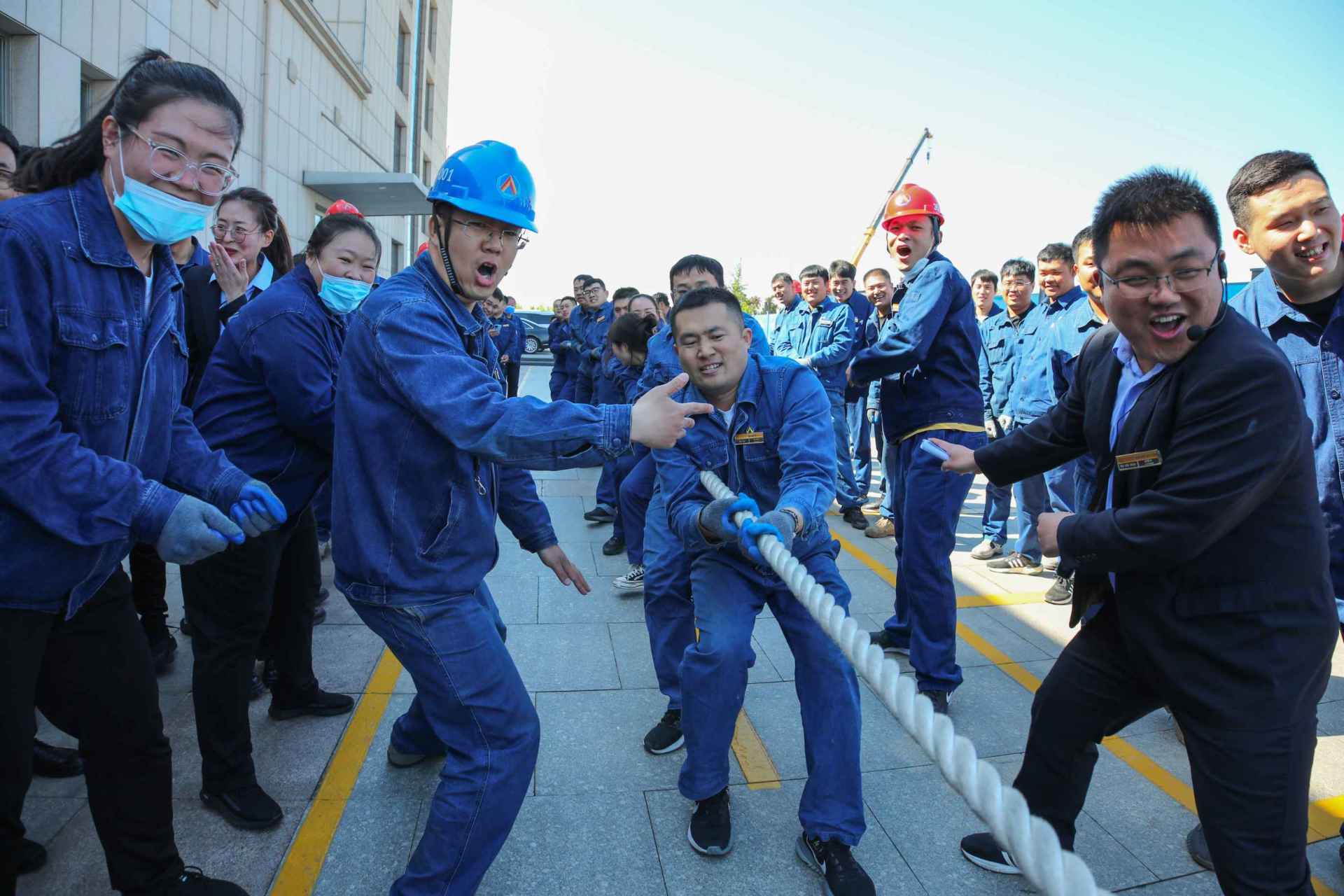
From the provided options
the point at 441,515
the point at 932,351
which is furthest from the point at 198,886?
the point at 932,351

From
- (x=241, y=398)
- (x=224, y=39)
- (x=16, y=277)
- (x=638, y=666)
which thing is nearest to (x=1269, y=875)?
(x=638, y=666)

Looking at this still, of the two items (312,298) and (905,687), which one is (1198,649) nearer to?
(905,687)

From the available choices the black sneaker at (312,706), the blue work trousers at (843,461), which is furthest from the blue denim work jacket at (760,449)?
the blue work trousers at (843,461)

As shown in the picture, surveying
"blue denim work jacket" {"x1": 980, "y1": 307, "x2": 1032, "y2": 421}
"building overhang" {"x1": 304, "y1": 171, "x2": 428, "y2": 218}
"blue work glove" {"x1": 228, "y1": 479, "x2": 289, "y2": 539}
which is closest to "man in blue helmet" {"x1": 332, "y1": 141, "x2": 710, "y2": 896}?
"blue work glove" {"x1": 228, "y1": 479, "x2": 289, "y2": 539}

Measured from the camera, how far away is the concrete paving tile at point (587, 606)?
4.63 m

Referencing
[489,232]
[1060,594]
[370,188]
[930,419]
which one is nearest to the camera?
[489,232]

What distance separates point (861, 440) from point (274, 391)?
6.69 meters

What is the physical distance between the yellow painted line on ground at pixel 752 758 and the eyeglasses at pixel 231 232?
309 cm

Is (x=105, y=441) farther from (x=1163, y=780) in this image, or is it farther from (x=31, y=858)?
(x=1163, y=780)

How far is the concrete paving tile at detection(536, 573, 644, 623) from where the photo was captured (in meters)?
4.63

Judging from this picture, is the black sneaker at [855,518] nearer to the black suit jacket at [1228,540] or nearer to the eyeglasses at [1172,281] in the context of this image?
the black suit jacket at [1228,540]

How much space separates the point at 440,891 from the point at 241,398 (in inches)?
73.4

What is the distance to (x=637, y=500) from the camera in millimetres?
5031

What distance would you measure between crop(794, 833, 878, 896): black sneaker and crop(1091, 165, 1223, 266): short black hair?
1853 mm
